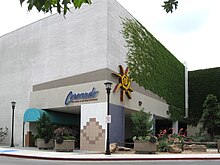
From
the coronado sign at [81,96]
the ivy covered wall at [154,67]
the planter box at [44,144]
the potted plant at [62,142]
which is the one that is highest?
the ivy covered wall at [154,67]

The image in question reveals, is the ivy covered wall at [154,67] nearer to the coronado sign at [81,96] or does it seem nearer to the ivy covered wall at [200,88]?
the ivy covered wall at [200,88]

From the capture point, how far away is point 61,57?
2931cm

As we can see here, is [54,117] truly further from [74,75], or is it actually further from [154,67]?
[154,67]

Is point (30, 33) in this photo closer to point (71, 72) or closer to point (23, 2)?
point (71, 72)

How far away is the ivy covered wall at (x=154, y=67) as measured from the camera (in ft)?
98.4

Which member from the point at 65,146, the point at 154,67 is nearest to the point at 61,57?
the point at 65,146

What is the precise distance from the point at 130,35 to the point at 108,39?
4.57 meters

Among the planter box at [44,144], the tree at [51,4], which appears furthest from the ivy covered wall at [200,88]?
the tree at [51,4]

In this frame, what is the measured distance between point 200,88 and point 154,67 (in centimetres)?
1496

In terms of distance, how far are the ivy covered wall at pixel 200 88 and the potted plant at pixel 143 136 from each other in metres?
22.6

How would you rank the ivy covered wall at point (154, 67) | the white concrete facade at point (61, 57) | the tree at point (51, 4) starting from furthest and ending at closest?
the ivy covered wall at point (154, 67)
the white concrete facade at point (61, 57)
the tree at point (51, 4)

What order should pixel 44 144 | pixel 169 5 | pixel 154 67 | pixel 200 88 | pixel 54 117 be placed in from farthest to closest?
pixel 200 88, pixel 154 67, pixel 54 117, pixel 44 144, pixel 169 5

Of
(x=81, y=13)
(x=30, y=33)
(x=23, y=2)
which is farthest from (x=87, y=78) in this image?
(x=23, y=2)

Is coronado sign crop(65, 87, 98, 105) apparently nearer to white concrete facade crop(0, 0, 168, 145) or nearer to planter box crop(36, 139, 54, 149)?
white concrete facade crop(0, 0, 168, 145)
